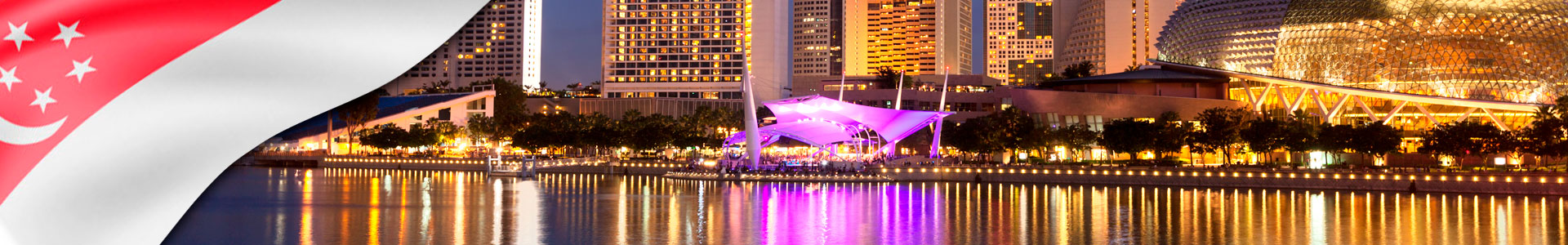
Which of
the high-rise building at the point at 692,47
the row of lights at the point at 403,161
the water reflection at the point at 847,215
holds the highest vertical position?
the high-rise building at the point at 692,47

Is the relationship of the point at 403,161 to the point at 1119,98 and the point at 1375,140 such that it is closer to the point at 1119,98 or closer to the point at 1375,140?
the point at 1119,98

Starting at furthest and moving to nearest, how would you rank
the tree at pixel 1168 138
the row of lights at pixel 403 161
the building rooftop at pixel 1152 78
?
the building rooftop at pixel 1152 78 < the row of lights at pixel 403 161 < the tree at pixel 1168 138

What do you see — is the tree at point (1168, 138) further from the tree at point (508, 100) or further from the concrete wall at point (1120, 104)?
the tree at point (508, 100)

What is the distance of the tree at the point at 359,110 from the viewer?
4.89 metres

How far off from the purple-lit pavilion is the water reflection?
12.9m

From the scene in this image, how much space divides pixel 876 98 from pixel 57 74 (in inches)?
4001

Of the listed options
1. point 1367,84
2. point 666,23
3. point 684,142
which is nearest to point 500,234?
point 684,142

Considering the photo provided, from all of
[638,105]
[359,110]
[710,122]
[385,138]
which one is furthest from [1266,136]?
[638,105]

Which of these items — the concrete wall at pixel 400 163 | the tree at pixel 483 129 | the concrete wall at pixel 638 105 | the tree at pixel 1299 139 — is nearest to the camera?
the tree at pixel 1299 139

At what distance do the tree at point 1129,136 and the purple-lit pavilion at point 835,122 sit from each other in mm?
8396

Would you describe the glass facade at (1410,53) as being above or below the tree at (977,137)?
above

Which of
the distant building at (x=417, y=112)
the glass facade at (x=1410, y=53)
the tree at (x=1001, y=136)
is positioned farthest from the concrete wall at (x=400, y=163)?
the glass facade at (x=1410, y=53)

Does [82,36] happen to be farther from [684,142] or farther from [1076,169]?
[684,142]

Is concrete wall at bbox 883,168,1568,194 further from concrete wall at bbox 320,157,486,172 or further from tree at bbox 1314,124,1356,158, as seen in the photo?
concrete wall at bbox 320,157,486,172
